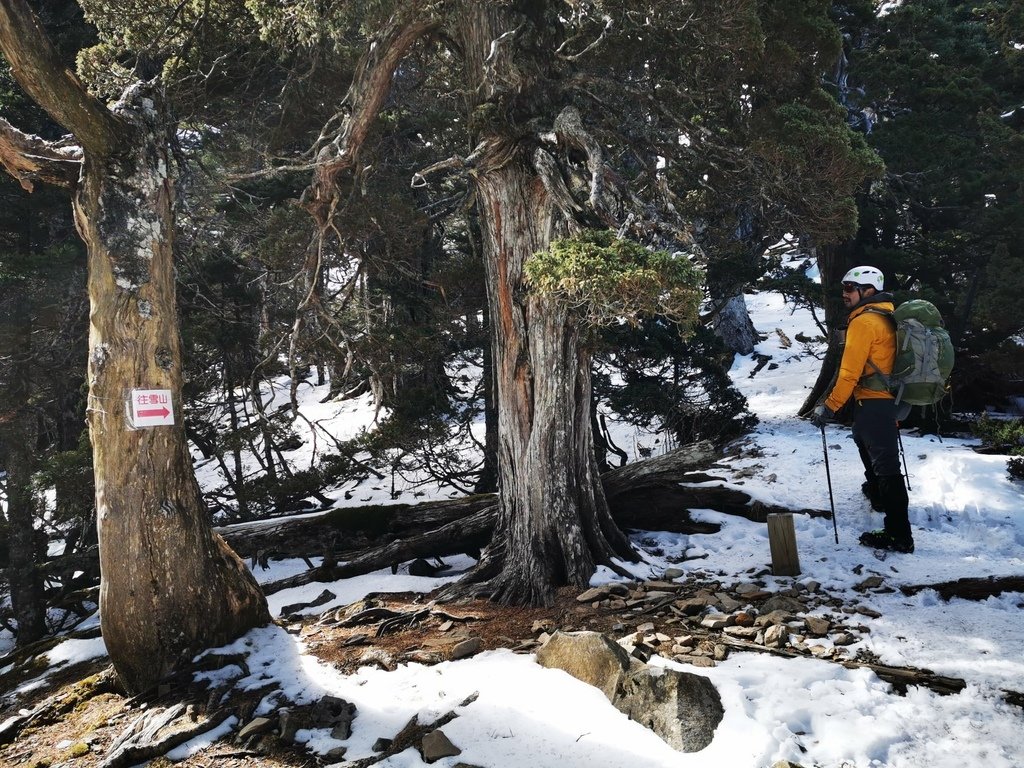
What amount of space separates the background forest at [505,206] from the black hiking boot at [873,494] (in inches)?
72.4

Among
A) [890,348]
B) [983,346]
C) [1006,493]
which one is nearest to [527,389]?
[890,348]

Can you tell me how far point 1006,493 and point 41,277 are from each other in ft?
38.3

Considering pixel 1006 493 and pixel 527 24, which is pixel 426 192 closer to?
pixel 527 24

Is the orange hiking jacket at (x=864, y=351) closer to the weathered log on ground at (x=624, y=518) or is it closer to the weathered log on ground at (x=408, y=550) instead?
the weathered log on ground at (x=624, y=518)

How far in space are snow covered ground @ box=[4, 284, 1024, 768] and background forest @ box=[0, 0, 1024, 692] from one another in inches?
53.7

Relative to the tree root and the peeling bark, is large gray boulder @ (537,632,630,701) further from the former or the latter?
the tree root

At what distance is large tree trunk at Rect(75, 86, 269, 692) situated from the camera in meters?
4.90

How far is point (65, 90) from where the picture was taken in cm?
475

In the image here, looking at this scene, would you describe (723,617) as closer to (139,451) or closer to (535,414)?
(535,414)

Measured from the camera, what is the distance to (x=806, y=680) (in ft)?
12.5

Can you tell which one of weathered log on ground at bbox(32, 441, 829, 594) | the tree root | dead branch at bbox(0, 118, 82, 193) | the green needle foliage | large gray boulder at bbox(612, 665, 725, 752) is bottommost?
the tree root

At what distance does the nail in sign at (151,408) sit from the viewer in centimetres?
495

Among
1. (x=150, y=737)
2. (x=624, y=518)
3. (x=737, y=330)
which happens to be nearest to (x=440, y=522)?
(x=624, y=518)

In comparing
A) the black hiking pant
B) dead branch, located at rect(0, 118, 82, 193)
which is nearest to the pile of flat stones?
the black hiking pant
